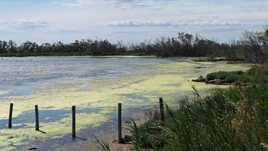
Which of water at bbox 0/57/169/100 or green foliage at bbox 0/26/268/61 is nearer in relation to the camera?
water at bbox 0/57/169/100

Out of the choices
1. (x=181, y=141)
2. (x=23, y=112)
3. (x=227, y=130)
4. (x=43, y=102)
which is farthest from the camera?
(x=43, y=102)

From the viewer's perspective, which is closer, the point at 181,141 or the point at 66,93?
the point at 181,141

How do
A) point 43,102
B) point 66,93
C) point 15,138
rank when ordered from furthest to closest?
point 66,93
point 43,102
point 15,138

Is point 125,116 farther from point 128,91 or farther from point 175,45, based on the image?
point 175,45

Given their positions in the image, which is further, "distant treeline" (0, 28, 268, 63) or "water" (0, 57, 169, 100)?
"distant treeline" (0, 28, 268, 63)

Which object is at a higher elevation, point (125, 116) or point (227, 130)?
point (227, 130)

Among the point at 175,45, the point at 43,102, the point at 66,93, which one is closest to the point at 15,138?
→ the point at 43,102

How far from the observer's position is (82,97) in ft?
57.7

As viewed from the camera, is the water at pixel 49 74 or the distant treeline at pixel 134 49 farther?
the distant treeline at pixel 134 49

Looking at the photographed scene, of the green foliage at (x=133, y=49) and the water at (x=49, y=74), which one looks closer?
the water at (x=49, y=74)

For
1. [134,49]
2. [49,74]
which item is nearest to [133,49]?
[134,49]

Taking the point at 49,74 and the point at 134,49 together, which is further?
the point at 134,49

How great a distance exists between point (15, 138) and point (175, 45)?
6393 centimetres

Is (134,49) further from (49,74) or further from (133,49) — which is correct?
(49,74)
